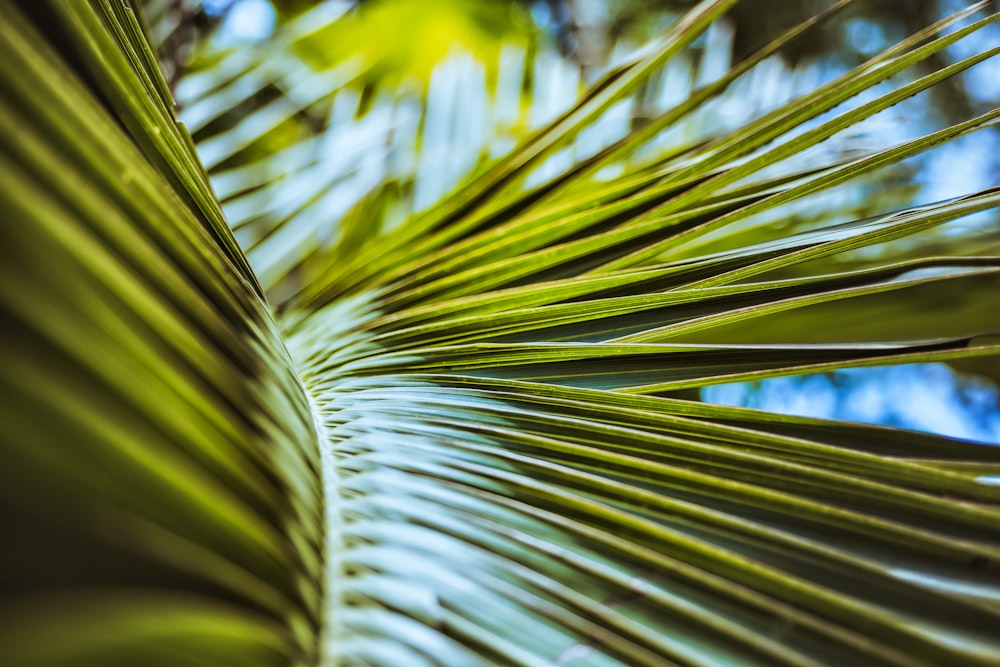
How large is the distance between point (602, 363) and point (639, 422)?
0.22ft

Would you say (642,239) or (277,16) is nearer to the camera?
(642,239)

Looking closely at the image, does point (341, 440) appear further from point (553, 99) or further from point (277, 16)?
point (277, 16)

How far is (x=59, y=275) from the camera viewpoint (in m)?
0.17

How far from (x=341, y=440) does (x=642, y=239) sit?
0.83 ft

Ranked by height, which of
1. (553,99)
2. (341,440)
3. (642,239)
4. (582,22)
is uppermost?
(582,22)

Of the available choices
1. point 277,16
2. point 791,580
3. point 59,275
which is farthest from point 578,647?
point 277,16

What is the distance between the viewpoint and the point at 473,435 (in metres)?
0.34

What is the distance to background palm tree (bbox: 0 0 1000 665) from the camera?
0.56 feet

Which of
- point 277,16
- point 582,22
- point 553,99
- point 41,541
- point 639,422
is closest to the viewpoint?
point 41,541

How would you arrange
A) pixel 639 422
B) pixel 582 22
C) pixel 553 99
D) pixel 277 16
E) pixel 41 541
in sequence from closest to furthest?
1. pixel 41 541
2. pixel 639 422
3. pixel 553 99
4. pixel 277 16
5. pixel 582 22

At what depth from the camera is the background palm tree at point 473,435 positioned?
172mm

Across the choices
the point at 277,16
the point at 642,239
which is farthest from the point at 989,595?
the point at 277,16

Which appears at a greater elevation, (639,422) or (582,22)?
(582,22)

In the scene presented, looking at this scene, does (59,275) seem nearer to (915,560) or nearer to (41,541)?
(41,541)
